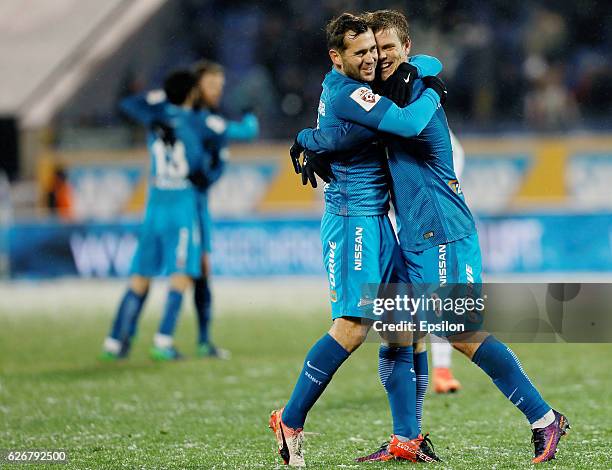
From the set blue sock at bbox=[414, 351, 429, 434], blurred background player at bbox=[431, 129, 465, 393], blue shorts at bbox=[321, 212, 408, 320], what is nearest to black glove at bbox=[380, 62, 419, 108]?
blue shorts at bbox=[321, 212, 408, 320]

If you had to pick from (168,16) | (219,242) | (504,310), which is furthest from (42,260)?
(504,310)

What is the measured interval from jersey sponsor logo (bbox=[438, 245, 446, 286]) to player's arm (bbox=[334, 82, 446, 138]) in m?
0.56

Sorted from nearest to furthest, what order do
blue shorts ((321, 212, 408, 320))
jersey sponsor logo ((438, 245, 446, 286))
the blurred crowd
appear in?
blue shorts ((321, 212, 408, 320)), jersey sponsor logo ((438, 245, 446, 286)), the blurred crowd

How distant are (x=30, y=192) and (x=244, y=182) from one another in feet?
12.5

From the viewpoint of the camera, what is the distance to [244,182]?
1998cm

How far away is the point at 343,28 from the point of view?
535 centimetres

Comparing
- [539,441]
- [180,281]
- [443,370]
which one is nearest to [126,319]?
[180,281]

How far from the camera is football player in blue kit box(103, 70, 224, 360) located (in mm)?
10203

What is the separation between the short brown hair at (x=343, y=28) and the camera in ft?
17.5

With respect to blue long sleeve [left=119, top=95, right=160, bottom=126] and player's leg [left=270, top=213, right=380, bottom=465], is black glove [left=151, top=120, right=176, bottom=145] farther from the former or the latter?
player's leg [left=270, top=213, right=380, bottom=465]

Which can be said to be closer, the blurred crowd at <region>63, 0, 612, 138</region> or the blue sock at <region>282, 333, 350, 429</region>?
the blue sock at <region>282, 333, 350, 429</region>

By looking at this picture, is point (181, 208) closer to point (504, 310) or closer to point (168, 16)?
point (504, 310)

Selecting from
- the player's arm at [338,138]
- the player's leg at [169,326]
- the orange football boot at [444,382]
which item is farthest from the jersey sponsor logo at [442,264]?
the player's leg at [169,326]

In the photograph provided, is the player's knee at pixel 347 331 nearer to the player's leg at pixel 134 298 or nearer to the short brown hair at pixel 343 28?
the short brown hair at pixel 343 28
